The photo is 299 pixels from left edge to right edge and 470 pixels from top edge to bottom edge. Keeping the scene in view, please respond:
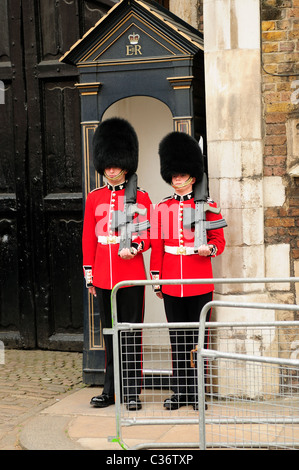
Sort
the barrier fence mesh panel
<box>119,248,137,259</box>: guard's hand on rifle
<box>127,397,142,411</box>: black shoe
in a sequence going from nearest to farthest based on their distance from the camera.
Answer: the barrier fence mesh panel, <box>127,397,142,411</box>: black shoe, <box>119,248,137,259</box>: guard's hand on rifle

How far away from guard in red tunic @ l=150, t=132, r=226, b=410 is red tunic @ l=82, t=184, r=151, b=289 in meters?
0.12

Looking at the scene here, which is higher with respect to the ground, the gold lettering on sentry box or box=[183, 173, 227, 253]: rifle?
the gold lettering on sentry box

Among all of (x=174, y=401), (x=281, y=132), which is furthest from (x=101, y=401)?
(x=281, y=132)

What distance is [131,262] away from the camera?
6.00 metres

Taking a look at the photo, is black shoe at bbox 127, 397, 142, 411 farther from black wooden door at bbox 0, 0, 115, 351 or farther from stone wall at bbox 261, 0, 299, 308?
black wooden door at bbox 0, 0, 115, 351

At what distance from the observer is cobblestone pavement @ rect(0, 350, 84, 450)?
565cm

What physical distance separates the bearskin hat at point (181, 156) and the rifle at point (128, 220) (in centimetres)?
27

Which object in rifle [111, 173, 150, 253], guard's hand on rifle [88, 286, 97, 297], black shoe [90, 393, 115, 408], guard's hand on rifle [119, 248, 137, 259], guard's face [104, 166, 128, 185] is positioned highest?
guard's face [104, 166, 128, 185]

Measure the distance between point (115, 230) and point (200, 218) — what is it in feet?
1.98

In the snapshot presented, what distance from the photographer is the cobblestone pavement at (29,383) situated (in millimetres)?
5648

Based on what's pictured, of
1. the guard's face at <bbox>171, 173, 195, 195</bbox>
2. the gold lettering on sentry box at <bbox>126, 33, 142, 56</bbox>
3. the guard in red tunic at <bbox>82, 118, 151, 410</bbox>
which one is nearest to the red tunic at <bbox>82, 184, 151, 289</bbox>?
the guard in red tunic at <bbox>82, 118, 151, 410</bbox>
